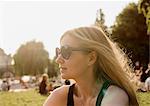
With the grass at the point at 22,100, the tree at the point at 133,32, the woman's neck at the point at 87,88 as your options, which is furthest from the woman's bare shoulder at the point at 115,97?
the tree at the point at 133,32

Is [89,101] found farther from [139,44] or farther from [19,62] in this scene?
[19,62]

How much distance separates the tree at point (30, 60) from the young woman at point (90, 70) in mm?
79357

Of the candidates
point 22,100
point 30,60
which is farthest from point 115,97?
point 30,60

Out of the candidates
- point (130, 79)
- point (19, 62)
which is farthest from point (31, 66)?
point (130, 79)

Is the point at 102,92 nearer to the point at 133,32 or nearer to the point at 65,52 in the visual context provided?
the point at 65,52

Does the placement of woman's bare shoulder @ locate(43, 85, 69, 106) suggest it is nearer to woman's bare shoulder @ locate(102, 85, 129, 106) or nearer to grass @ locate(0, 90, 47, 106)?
woman's bare shoulder @ locate(102, 85, 129, 106)

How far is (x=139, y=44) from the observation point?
48188mm

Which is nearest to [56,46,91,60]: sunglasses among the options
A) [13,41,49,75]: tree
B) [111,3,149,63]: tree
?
[111,3,149,63]: tree

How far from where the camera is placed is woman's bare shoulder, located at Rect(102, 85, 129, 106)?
3016mm

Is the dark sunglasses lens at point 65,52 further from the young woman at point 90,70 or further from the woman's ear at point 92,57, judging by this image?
the woman's ear at point 92,57

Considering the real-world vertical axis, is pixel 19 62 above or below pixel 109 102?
below

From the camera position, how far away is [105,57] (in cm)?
319

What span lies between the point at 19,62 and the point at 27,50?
4.65 metres

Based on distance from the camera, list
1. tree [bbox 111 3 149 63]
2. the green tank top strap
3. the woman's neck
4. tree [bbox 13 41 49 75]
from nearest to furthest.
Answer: the green tank top strap
the woman's neck
tree [bbox 111 3 149 63]
tree [bbox 13 41 49 75]
